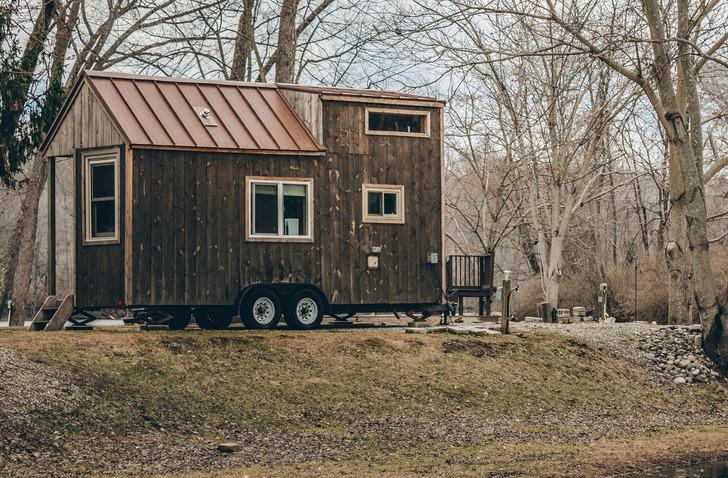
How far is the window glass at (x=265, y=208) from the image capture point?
19.9 m

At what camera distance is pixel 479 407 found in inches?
665

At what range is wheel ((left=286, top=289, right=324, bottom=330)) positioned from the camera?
1994 cm

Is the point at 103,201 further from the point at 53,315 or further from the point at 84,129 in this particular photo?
the point at 53,315

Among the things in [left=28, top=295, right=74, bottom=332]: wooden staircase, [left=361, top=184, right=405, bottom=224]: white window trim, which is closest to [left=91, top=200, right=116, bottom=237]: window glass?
[left=28, top=295, right=74, bottom=332]: wooden staircase

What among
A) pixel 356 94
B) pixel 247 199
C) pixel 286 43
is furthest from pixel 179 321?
pixel 286 43

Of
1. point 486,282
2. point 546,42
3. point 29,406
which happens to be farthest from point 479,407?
point 546,42

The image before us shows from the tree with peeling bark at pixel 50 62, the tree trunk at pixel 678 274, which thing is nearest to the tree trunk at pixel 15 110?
the tree with peeling bark at pixel 50 62

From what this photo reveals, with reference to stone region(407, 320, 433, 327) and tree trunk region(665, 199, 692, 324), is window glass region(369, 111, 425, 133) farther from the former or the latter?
tree trunk region(665, 199, 692, 324)

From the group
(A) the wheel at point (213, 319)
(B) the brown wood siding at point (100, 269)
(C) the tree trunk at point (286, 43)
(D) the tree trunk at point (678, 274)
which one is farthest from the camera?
(C) the tree trunk at point (286, 43)

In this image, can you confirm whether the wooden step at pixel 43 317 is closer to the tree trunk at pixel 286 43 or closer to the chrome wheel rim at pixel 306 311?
the chrome wheel rim at pixel 306 311

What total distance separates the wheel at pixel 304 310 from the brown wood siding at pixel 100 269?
3.05 m

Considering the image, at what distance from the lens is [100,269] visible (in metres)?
18.9

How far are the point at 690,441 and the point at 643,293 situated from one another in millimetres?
17025

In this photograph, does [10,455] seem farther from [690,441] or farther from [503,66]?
[503,66]
